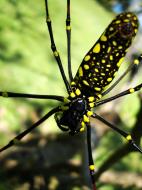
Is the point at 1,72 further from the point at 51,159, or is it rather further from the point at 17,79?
the point at 51,159

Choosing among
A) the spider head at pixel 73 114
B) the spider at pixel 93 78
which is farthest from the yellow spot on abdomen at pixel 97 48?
the spider head at pixel 73 114

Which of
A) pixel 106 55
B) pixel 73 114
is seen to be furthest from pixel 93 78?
pixel 73 114

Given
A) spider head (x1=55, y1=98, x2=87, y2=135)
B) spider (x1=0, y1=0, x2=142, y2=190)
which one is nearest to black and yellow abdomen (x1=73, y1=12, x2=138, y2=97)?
spider (x1=0, y1=0, x2=142, y2=190)

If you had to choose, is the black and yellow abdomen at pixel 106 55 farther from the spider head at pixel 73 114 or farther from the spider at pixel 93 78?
the spider head at pixel 73 114

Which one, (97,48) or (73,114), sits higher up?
(97,48)

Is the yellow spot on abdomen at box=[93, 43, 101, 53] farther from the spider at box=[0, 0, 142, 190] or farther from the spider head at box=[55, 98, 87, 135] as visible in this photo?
the spider head at box=[55, 98, 87, 135]

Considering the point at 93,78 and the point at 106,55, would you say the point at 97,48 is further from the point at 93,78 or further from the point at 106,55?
the point at 93,78
